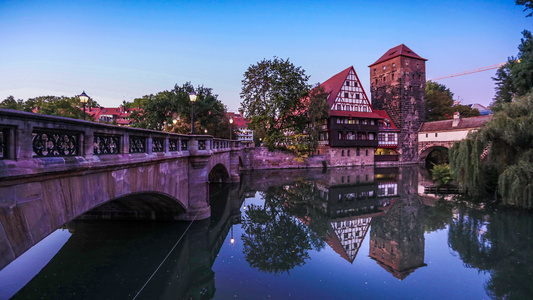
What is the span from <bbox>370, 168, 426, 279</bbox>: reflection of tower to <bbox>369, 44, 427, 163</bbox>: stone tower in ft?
111

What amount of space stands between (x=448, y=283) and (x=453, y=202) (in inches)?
443

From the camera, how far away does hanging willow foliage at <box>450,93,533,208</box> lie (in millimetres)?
12453

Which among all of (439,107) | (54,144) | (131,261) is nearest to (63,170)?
(54,144)

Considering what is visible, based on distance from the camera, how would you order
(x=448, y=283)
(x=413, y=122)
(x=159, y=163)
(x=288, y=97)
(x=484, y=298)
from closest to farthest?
1. (x=484, y=298)
2. (x=448, y=283)
3. (x=159, y=163)
4. (x=288, y=97)
5. (x=413, y=122)

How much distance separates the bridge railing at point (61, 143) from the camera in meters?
3.35

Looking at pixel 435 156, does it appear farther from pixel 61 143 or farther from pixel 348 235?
pixel 61 143

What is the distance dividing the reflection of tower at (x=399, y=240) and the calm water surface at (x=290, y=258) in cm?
4

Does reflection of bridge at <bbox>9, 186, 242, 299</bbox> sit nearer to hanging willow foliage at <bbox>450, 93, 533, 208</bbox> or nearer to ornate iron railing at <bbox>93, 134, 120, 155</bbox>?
ornate iron railing at <bbox>93, 134, 120, 155</bbox>

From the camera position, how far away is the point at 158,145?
8.16m

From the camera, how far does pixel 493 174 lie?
51.4 ft

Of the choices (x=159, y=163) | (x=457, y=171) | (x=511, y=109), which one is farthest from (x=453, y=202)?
(x=159, y=163)

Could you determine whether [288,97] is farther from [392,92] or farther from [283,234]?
[283,234]

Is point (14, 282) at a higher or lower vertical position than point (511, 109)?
lower

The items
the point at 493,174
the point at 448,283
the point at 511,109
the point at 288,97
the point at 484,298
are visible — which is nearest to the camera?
the point at 484,298
